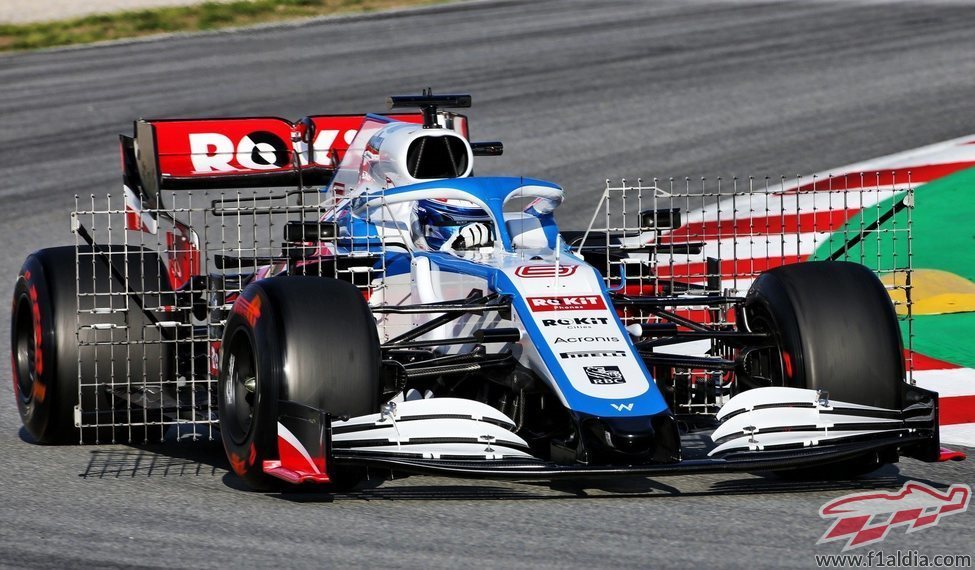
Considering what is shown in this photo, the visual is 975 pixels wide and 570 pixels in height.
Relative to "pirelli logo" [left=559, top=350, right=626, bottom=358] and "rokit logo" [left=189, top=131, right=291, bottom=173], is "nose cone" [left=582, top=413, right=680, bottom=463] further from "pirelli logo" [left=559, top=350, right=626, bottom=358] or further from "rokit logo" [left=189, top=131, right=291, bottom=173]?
"rokit logo" [left=189, top=131, right=291, bottom=173]

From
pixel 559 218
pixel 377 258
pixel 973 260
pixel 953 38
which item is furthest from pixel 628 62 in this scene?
pixel 377 258

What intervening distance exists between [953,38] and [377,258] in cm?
1450

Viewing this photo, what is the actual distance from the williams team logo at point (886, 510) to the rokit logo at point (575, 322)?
3.89 ft

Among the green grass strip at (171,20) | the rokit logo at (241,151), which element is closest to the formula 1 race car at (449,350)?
the rokit logo at (241,151)

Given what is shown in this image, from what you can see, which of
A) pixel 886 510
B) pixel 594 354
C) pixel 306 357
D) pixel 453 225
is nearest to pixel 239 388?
pixel 306 357

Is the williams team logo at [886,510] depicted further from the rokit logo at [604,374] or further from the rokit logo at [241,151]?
the rokit logo at [241,151]

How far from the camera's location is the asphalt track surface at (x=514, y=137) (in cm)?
573

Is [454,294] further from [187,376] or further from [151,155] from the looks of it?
[151,155]

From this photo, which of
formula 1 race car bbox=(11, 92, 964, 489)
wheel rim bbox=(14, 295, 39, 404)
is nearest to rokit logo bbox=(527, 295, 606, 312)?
formula 1 race car bbox=(11, 92, 964, 489)

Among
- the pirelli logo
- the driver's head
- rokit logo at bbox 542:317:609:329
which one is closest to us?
the pirelli logo

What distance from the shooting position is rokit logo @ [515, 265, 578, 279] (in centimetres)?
682

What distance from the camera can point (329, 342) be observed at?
625 cm

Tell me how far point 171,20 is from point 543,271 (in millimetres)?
17837

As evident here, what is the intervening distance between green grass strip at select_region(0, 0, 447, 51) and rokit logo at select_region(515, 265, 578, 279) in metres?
16.7
